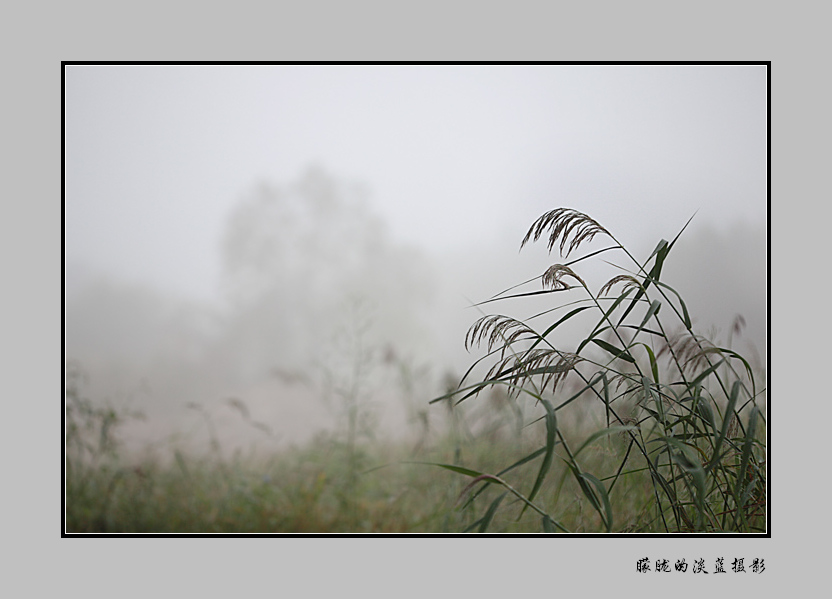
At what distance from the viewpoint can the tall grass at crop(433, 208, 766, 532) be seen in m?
1.56

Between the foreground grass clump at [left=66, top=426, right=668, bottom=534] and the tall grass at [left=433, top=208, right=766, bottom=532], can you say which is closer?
the tall grass at [left=433, top=208, right=766, bottom=532]

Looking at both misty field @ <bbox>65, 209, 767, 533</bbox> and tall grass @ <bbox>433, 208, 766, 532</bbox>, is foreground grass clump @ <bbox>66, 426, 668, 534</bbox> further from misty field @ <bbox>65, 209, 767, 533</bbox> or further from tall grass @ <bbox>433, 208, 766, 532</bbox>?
tall grass @ <bbox>433, 208, 766, 532</bbox>

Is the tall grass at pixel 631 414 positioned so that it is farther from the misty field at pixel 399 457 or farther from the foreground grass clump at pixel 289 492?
the foreground grass clump at pixel 289 492

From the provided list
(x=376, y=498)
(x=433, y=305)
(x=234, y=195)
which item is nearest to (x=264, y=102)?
(x=234, y=195)

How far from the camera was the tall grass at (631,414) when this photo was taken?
5.13 ft

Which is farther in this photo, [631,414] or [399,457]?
[399,457]

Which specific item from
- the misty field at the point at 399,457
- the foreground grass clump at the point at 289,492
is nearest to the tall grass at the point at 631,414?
the misty field at the point at 399,457

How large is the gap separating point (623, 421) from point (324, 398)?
1024mm

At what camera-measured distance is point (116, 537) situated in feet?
6.88

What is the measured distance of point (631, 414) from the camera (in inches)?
78.4

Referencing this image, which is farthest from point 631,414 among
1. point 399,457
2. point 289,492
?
point 289,492

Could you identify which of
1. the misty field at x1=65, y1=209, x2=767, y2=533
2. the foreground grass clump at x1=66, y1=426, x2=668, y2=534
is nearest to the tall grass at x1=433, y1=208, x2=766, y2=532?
the misty field at x1=65, y1=209, x2=767, y2=533

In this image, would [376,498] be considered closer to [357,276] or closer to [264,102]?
[357,276]

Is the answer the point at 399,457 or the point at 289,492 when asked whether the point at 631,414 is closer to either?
the point at 399,457
